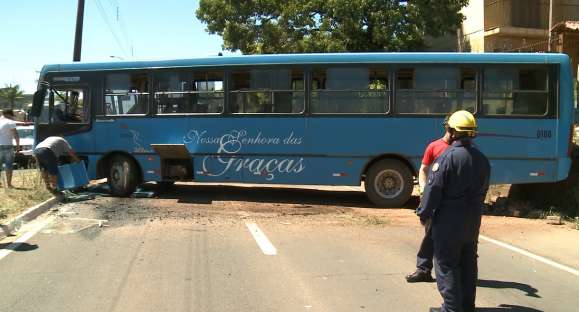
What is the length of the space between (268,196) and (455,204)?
337 inches

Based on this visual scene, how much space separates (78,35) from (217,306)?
18736mm

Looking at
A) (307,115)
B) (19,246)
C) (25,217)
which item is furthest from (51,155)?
(307,115)

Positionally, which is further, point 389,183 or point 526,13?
point 526,13

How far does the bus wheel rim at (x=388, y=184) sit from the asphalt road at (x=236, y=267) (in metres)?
0.93

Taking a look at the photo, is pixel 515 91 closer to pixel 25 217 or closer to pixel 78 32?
pixel 25 217

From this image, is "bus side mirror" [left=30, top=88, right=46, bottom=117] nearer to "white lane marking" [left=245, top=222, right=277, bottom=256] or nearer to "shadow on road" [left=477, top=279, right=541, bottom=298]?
"white lane marking" [left=245, top=222, right=277, bottom=256]

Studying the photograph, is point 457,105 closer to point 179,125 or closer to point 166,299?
point 179,125

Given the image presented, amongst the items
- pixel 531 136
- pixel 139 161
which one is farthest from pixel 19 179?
pixel 531 136

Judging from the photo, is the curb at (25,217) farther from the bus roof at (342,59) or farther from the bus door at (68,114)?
the bus roof at (342,59)

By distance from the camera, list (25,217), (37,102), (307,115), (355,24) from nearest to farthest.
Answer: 1. (25,217)
2. (307,115)
3. (37,102)
4. (355,24)

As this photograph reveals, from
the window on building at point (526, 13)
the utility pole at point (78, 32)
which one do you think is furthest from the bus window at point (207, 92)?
the window on building at point (526, 13)

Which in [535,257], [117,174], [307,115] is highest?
[307,115]

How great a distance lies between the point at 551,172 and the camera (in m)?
10.8

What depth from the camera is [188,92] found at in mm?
12094
